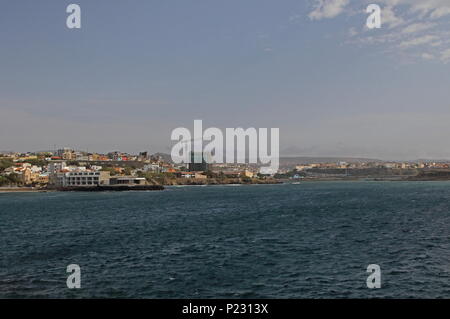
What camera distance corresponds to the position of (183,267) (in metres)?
21.6

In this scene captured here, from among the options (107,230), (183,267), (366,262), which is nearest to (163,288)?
(183,267)

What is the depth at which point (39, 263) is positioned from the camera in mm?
23062

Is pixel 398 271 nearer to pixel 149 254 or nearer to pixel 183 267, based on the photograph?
pixel 183 267

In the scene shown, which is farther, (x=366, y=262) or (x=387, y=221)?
(x=387, y=221)

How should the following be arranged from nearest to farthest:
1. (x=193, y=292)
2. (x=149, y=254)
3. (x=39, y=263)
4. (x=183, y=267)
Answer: (x=193, y=292) → (x=183, y=267) → (x=39, y=263) → (x=149, y=254)
